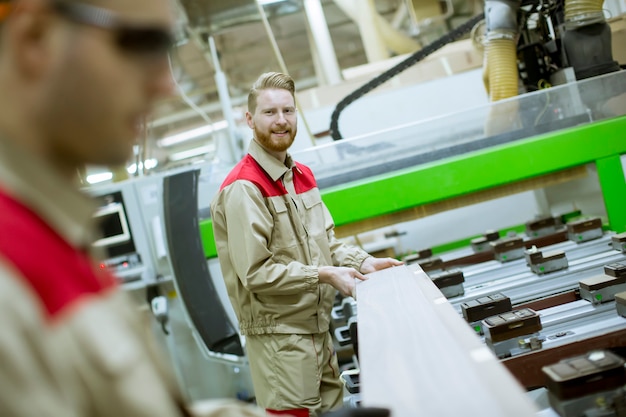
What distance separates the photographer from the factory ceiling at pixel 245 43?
693 centimetres

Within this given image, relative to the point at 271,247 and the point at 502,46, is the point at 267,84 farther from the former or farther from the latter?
the point at 502,46

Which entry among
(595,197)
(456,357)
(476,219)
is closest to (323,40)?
(476,219)

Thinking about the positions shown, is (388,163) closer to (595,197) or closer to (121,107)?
(595,197)

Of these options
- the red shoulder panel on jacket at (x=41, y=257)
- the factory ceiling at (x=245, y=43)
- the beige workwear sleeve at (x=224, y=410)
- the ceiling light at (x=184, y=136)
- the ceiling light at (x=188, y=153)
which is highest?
the factory ceiling at (x=245, y=43)

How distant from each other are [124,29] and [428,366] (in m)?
0.87

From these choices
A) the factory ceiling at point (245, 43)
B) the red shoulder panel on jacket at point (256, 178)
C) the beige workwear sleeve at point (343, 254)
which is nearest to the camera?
the red shoulder panel on jacket at point (256, 178)

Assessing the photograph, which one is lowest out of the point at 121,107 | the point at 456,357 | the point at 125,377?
the point at 456,357

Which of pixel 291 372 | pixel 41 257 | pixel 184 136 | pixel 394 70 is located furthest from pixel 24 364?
pixel 184 136

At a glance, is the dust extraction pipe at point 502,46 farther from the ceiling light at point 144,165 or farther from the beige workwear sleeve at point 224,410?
the beige workwear sleeve at point 224,410

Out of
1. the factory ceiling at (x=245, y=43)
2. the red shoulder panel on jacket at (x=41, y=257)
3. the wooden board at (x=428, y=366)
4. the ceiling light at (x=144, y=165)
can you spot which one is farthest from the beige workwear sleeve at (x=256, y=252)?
the factory ceiling at (x=245, y=43)

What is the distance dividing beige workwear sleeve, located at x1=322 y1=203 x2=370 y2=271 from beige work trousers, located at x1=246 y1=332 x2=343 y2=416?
355mm

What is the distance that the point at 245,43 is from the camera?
33.1 feet

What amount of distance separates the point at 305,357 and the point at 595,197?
9.10ft

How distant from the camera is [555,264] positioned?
112 inches
